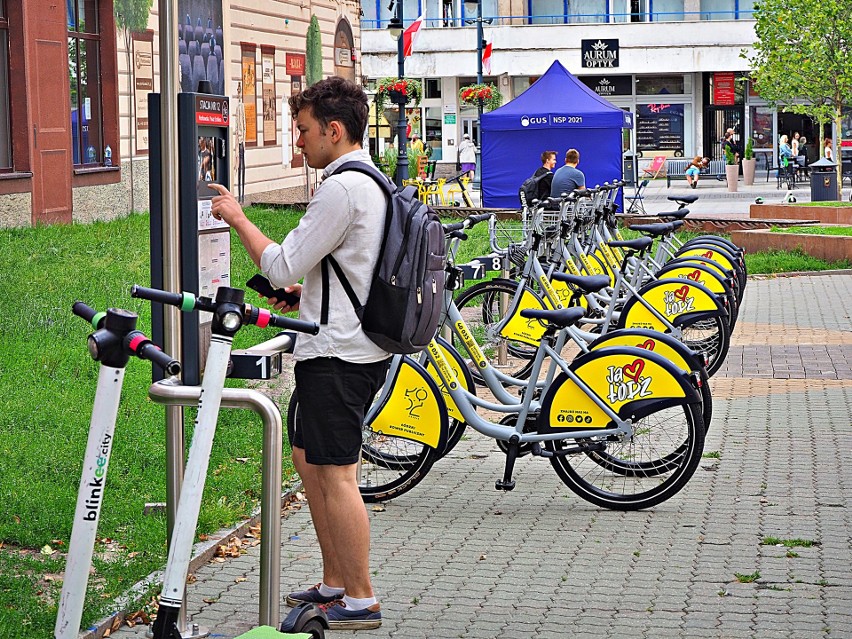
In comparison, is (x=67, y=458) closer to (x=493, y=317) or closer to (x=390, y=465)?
(x=390, y=465)

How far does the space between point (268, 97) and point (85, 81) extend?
7.65 m

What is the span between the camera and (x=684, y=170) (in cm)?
5112

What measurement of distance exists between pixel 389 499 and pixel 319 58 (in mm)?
26099

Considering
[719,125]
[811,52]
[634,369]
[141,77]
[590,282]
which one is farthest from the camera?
[719,125]

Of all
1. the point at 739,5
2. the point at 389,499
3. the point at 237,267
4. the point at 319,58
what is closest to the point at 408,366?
the point at 389,499

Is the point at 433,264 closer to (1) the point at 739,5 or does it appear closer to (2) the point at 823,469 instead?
(2) the point at 823,469

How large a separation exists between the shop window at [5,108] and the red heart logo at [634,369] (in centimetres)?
1406

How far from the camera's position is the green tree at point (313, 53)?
3100cm

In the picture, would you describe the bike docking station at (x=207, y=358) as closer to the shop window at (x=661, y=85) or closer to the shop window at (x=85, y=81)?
the shop window at (x=85, y=81)

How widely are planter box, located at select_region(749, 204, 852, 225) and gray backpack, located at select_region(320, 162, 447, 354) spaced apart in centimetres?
1991

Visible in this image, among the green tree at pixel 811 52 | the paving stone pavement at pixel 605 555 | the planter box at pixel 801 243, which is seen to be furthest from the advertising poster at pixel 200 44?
the green tree at pixel 811 52

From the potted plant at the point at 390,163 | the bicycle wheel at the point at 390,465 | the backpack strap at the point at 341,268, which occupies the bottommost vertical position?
the bicycle wheel at the point at 390,465

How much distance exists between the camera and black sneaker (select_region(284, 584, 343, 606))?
193 inches

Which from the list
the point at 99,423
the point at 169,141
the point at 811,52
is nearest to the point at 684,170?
the point at 811,52
